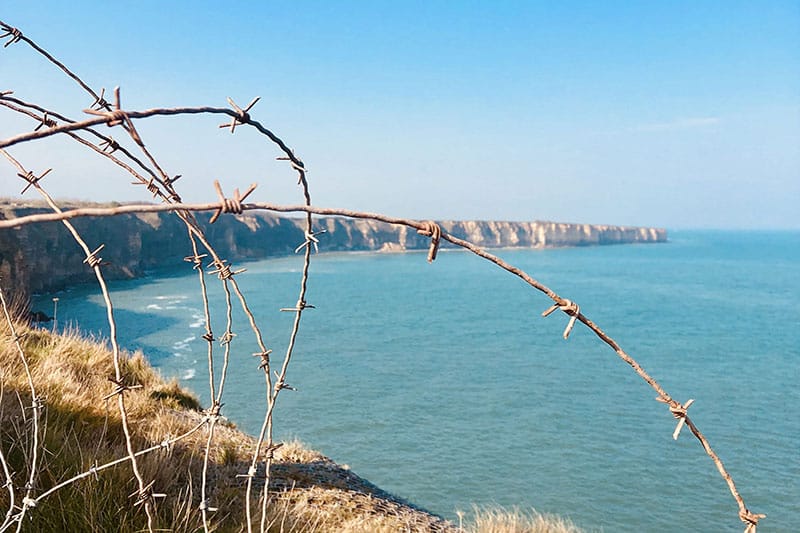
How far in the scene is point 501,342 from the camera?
32.7 m

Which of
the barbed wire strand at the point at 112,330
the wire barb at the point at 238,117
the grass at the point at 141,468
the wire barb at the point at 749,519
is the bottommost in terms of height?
the grass at the point at 141,468

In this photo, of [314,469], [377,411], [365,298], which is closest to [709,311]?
[365,298]

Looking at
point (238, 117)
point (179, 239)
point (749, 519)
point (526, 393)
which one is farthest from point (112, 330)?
point (179, 239)

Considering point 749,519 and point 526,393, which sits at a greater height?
point 749,519

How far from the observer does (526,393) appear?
22.2 metres

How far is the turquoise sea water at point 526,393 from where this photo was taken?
1312cm

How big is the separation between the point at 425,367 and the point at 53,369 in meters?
22.1

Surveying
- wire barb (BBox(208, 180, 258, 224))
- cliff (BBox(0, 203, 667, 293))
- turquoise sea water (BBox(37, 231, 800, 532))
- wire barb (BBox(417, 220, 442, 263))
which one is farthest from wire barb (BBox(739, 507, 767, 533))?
turquoise sea water (BBox(37, 231, 800, 532))

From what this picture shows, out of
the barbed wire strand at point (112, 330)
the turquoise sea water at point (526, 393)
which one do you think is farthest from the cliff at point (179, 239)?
the turquoise sea water at point (526, 393)

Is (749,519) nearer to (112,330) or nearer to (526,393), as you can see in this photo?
(112,330)

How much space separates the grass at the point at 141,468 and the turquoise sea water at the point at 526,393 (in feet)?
21.7

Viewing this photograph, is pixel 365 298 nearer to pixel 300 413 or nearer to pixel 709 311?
pixel 709 311

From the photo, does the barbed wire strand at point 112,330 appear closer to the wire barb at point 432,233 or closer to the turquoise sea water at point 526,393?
the wire barb at point 432,233

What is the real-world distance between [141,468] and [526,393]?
67.0 ft
